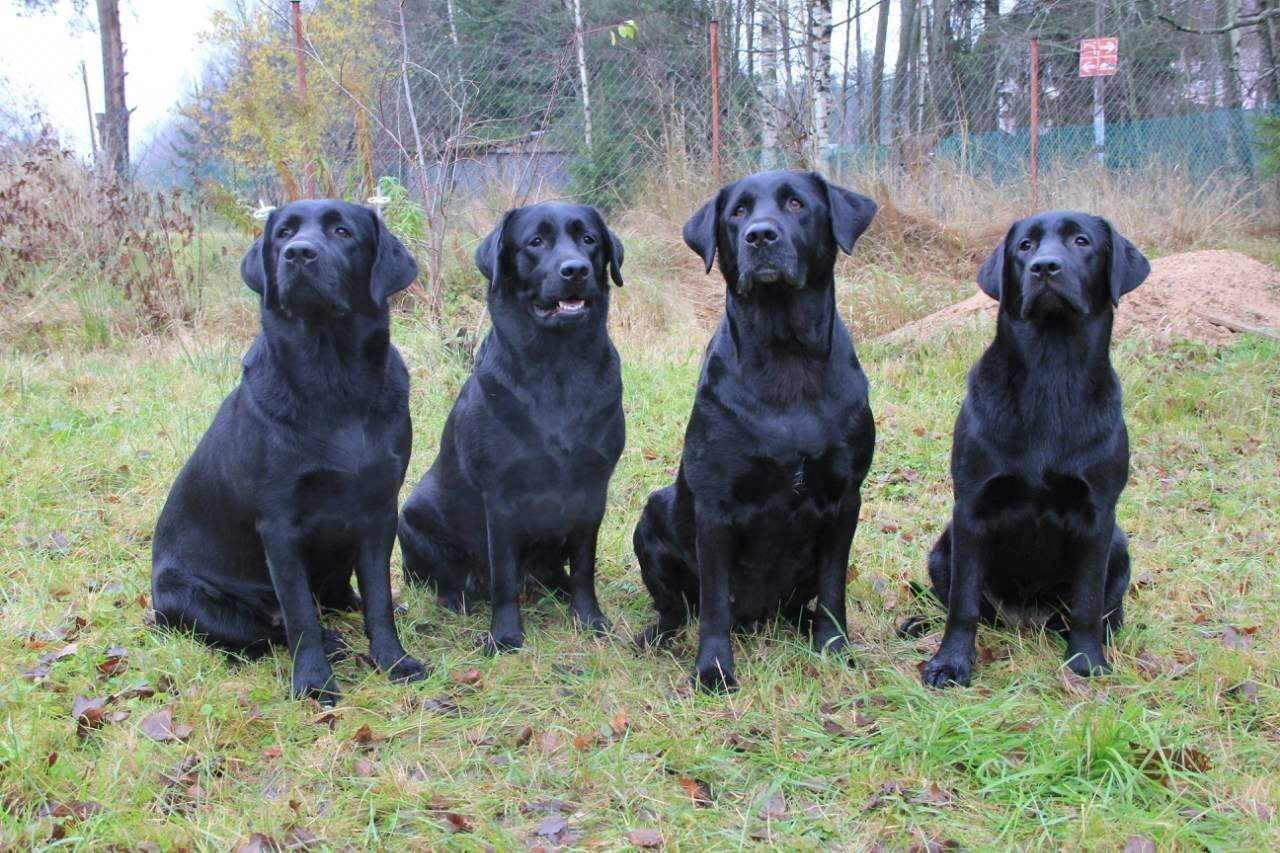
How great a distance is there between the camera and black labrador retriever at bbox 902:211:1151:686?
2930mm

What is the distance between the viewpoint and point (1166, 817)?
2.33 metres

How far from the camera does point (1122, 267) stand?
304 centimetres

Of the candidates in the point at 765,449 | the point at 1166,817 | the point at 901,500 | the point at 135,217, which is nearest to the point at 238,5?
the point at 135,217

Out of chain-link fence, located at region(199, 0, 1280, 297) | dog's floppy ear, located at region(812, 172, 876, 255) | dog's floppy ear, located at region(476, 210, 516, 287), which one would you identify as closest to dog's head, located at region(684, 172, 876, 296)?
dog's floppy ear, located at region(812, 172, 876, 255)

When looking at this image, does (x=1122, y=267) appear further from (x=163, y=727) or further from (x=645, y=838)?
(x=163, y=727)

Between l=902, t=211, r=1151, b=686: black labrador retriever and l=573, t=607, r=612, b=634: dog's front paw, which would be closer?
l=902, t=211, r=1151, b=686: black labrador retriever

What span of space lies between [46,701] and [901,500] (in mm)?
3720

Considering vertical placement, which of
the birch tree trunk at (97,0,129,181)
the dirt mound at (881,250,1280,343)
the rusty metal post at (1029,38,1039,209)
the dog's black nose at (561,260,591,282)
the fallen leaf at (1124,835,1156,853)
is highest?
the birch tree trunk at (97,0,129,181)

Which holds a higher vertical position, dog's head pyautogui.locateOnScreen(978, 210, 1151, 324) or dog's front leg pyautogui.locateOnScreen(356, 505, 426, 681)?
dog's head pyautogui.locateOnScreen(978, 210, 1151, 324)

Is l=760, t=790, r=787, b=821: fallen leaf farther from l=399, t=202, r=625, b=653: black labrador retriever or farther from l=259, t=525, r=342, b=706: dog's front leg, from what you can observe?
l=259, t=525, r=342, b=706: dog's front leg

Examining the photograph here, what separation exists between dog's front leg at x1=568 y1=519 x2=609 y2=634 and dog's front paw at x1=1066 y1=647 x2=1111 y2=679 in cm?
151

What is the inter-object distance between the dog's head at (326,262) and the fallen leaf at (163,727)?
119cm

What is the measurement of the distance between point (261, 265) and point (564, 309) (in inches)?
37.0

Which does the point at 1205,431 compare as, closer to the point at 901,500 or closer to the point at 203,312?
the point at 901,500
